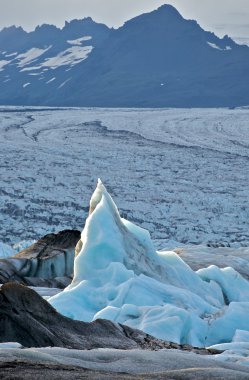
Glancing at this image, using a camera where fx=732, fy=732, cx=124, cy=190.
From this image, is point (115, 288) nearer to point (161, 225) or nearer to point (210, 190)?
point (161, 225)

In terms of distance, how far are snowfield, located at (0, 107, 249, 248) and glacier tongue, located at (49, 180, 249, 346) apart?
4423 millimetres

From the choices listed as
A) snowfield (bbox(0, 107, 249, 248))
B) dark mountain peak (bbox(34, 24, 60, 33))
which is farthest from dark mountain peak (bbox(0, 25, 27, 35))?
snowfield (bbox(0, 107, 249, 248))

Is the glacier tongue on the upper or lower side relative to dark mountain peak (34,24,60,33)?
lower

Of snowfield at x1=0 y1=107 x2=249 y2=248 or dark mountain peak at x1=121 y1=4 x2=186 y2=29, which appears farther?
dark mountain peak at x1=121 y1=4 x2=186 y2=29

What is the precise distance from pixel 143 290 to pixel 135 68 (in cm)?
8371

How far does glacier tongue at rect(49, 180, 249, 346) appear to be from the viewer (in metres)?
7.05

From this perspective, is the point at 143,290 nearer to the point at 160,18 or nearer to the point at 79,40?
the point at 160,18

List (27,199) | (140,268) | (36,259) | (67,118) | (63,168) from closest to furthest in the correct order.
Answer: (140,268), (36,259), (27,199), (63,168), (67,118)

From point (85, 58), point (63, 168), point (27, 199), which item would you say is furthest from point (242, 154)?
point (85, 58)

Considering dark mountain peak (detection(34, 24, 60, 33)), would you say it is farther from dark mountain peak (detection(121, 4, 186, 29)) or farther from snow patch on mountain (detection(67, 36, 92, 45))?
dark mountain peak (detection(121, 4, 186, 29))

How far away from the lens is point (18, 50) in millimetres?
105625

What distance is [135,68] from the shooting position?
295 ft

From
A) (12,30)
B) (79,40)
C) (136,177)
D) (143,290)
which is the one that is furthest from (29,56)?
(143,290)

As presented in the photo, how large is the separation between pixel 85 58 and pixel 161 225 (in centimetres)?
7512
